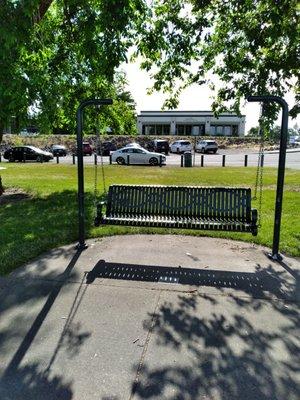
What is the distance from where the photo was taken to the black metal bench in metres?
6.03

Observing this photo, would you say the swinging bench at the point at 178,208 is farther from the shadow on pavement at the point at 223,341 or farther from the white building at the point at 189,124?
the white building at the point at 189,124

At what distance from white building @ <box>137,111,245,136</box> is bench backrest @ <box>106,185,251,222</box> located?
58.0 m

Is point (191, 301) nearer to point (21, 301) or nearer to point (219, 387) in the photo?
point (219, 387)

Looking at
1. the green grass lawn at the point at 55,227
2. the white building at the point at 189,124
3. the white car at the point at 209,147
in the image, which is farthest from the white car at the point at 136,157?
the white building at the point at 189,124

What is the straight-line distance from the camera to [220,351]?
334 cm

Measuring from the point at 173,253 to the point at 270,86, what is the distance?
13.7 ft

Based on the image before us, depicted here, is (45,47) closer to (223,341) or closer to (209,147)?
(223,341)

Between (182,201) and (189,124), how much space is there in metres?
60.1

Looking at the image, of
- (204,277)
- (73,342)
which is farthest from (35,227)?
(73,342)

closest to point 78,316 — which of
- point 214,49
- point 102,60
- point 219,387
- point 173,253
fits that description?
point 219,387

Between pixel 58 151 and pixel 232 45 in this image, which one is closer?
pixel 232 45

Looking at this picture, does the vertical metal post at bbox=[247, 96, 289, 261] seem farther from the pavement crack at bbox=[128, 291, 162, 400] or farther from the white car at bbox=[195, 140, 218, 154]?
the white car at bbox=[195, 140, 218, 154]

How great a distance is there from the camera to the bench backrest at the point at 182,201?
6207 mm

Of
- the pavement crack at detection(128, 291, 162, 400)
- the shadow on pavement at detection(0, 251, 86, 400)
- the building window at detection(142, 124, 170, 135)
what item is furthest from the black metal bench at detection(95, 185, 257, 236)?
the building window at detection(142, 124, 170, 135)
